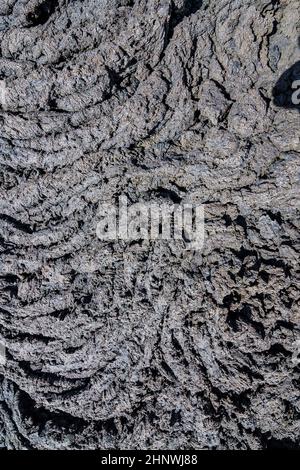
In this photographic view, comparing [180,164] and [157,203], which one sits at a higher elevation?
[180,164]

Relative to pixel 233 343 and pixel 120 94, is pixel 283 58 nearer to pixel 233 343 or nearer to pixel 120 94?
pixel 120 94

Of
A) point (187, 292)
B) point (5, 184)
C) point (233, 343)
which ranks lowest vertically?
point (233, 343)

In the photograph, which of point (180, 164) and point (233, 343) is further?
point (180, 164)

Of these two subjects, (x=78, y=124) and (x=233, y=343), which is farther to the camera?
(x=78, y=124)

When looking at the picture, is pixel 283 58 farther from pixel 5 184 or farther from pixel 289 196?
pixel 5 184

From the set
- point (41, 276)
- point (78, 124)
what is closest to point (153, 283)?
point (41, 276)

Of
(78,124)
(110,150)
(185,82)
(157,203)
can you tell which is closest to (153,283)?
(157,203)
